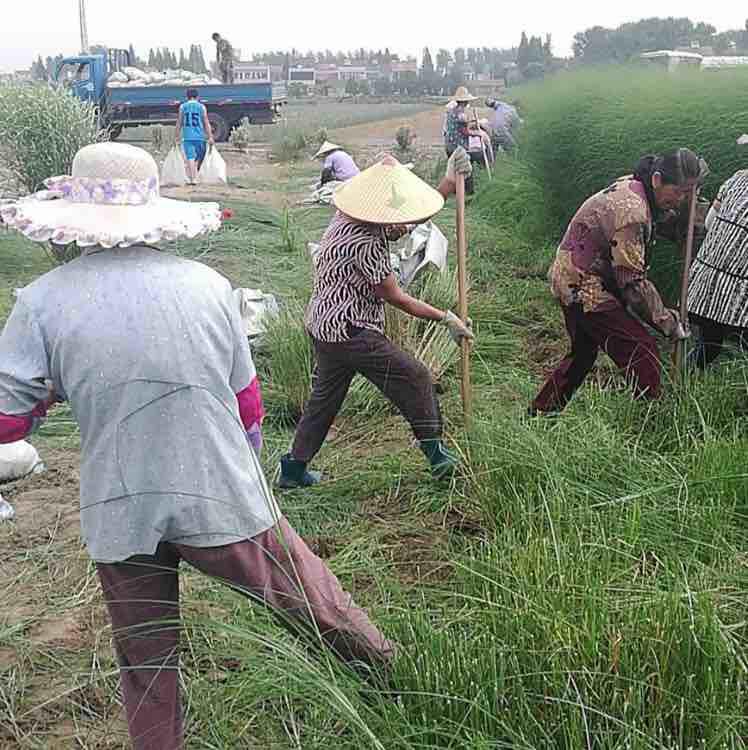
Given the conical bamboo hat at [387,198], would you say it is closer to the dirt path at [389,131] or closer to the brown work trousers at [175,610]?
the brown work trousers at [175,610]

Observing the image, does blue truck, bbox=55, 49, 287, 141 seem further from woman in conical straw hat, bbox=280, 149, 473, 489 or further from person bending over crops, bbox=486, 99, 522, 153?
woman in conical straw hat, bbox=280, 149, 473, 489

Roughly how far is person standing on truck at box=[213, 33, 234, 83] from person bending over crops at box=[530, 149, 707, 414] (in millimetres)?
19362

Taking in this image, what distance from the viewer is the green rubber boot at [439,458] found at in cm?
375

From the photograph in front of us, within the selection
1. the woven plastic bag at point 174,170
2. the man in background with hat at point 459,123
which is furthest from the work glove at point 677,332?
the woven plastic bag at point 174,170

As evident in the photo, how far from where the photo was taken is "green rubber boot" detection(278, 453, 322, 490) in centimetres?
399

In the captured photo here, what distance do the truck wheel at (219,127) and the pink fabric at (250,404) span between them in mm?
21940

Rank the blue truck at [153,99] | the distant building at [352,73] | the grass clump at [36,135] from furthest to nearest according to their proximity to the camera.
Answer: the distant building at [352,73] → the blue truck at [153,99] → the grass clump at [36,135]

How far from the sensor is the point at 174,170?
13922mm

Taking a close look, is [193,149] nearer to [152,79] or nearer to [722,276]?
[152,79]

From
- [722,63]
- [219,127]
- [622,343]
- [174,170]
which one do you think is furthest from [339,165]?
[219,127]

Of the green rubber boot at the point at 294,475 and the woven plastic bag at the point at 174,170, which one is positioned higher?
the woven plastic bag at the point at 174,170

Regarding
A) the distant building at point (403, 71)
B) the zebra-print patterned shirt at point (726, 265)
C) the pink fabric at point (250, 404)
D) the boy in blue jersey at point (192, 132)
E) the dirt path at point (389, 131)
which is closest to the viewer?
the pink fabric at point (250, 404)

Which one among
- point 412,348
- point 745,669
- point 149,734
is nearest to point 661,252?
point 412,348

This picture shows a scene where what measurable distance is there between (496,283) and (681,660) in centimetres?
564
